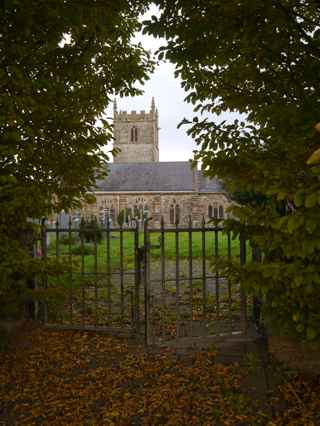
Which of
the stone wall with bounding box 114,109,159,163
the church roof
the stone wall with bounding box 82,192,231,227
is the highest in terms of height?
the stone wall with bounding box 114,109,159,163

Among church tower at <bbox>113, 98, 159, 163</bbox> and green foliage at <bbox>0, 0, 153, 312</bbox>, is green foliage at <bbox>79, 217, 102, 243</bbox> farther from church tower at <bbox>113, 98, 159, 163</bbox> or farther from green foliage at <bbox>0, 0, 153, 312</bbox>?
church tower at <bbox>113, 98, 159, 163</bbox>

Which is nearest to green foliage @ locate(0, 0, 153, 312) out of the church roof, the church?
the church

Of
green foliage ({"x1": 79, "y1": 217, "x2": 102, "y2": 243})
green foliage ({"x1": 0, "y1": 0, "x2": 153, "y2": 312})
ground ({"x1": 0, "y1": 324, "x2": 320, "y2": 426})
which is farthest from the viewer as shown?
green foliage ({"x1": 79, "y1": 217, "x2": 102, "y2": 243})

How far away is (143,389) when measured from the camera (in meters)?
3.71

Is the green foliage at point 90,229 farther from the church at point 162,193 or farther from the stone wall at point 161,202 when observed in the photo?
the stone wall at point 161,202

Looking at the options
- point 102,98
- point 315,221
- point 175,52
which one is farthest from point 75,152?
point 315,221

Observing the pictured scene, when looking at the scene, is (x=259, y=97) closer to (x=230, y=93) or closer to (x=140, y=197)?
(x=230, y=93)

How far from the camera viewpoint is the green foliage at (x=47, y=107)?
363cm

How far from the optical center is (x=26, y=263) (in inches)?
159

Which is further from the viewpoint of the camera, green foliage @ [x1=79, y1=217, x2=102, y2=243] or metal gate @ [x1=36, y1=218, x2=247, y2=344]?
green foliage @ [x1=79, y1=217, x2=102, y2=243]

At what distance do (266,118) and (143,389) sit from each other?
9.59 ft

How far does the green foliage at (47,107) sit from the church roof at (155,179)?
126 feet

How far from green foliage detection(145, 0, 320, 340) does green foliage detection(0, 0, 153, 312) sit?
1172mm

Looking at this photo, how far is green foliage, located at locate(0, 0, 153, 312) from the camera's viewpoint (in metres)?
3.63
